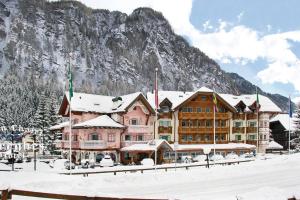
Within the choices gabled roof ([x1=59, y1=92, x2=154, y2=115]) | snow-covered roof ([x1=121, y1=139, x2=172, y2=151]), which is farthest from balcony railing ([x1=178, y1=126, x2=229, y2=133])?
gabled roof ([x1=59, y1=92, x2=154, y2=115])

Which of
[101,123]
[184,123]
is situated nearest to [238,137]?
[184,123]

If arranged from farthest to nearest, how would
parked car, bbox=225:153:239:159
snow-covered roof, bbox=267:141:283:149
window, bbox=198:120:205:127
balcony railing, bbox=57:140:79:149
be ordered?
snow-covered roof, bbox=267:141:283:149, window, bbox=198:120:205:127, parked car, bbox=225:153:239:159, balcony railing, bbox=57:140:79:149

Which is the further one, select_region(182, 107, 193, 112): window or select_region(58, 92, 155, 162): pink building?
select_region(182, 107, 193, 112): window

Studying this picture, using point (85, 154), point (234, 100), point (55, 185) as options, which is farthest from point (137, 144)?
point (55, 185)

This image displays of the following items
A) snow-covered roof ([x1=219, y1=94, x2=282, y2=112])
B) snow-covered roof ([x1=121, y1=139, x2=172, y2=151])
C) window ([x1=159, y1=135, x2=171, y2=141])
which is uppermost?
snow-covered roof ([x1=219, y1=94, x2=282, y2=112])

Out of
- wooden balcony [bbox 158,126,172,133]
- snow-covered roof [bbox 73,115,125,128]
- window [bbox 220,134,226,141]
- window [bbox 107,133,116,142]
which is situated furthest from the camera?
window [bbox 220,134,226,141]

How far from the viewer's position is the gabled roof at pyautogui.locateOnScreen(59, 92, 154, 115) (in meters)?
61.8

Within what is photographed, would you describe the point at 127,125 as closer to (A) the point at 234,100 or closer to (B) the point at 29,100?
(A) the point at 234,100

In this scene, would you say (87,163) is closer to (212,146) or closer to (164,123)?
(164,123)

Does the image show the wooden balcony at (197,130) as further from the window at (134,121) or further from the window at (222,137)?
the window at (134,121)

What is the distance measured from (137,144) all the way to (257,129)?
84.3 feet

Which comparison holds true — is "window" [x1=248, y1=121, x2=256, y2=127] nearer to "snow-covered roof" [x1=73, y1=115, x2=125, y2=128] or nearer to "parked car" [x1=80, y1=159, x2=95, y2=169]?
"snow-covered roof" [x1=73, y1=115, x2=125, y2=128]

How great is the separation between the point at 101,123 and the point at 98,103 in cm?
565

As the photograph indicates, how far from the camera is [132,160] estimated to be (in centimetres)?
6162
